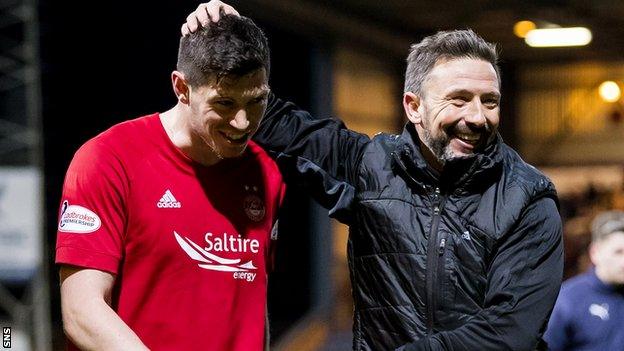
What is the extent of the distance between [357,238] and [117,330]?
29.5 inches

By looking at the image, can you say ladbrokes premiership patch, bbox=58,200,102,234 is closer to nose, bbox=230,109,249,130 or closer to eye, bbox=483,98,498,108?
nose, bbox=230,109,249,130

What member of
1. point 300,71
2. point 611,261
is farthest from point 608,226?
point 300,71

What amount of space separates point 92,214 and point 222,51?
21.2 inches

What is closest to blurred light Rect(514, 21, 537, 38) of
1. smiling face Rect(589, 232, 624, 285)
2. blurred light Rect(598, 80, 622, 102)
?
blurred light Rect(598, 80, 622, 102)

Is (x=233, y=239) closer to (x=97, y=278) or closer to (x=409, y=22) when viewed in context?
(x=97, y=278)

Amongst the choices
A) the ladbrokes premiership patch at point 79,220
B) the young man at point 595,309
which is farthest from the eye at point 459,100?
the young man at point 595,309

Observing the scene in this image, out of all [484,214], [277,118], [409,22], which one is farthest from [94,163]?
[409,22]

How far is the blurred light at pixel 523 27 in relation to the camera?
16484 mm

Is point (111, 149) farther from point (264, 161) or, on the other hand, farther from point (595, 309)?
point (595, 309)

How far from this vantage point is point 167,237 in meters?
3.35

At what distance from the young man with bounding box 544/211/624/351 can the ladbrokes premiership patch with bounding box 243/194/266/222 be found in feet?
9.65

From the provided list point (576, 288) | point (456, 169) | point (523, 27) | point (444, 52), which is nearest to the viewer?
point (456, 169)

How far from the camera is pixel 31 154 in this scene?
37.1 feet

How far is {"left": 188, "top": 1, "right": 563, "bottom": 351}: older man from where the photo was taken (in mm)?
3305
